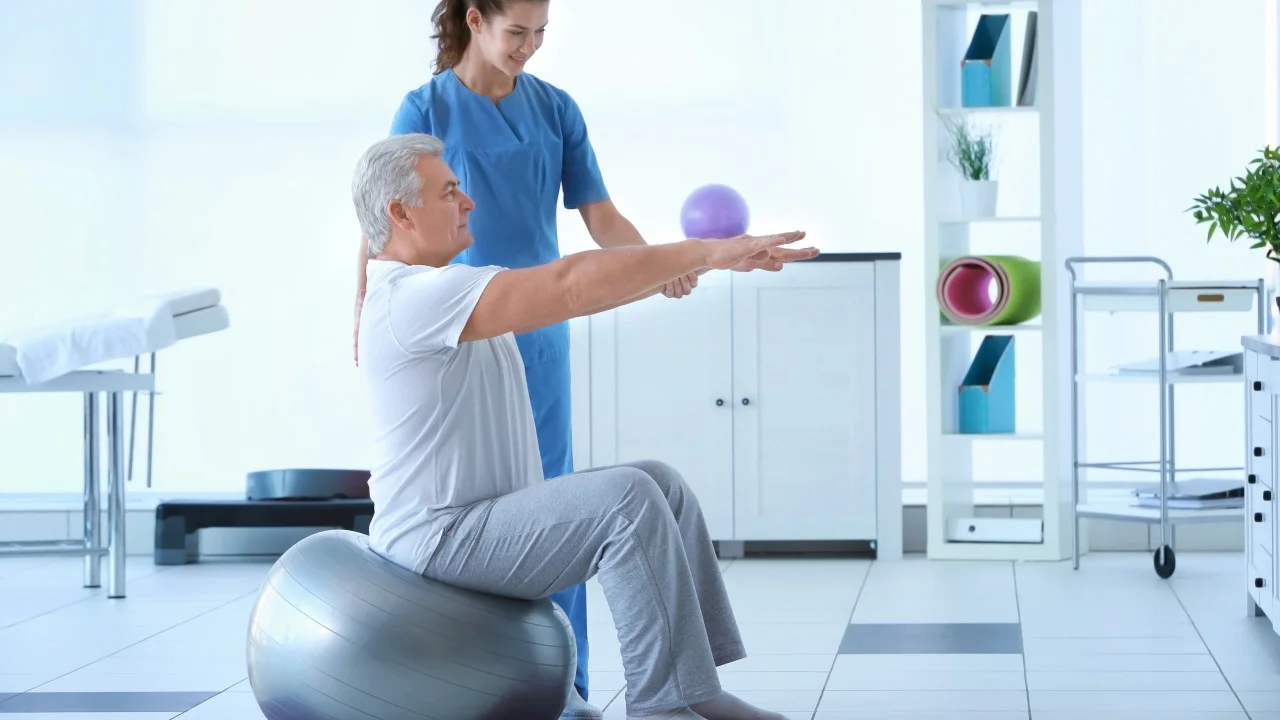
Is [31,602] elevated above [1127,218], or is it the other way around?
[1127,218]

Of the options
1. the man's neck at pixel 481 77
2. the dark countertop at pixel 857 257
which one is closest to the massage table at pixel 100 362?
the man's neck at pixel 481 77

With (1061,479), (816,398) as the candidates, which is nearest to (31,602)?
(816,398)

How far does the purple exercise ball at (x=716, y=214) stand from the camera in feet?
14.1


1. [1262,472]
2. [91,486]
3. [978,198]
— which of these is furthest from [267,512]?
[1262,472]

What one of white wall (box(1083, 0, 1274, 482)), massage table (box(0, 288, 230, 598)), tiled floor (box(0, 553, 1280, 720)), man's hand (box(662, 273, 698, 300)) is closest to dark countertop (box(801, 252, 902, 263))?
white wall (box(1083, 0, 1274, 482))

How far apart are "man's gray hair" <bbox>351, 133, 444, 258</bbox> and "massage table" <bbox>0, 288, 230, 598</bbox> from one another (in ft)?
6.41

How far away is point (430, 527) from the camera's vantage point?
6.69ft

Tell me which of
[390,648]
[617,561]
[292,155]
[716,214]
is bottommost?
[390,648]

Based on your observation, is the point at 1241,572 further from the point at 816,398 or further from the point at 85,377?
the point at 85,377

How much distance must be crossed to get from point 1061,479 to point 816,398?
0.79 m

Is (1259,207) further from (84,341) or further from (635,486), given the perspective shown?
(84,341)

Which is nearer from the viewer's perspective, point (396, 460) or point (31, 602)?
point (396, 460)

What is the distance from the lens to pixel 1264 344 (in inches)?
118

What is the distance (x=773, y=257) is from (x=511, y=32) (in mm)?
686
